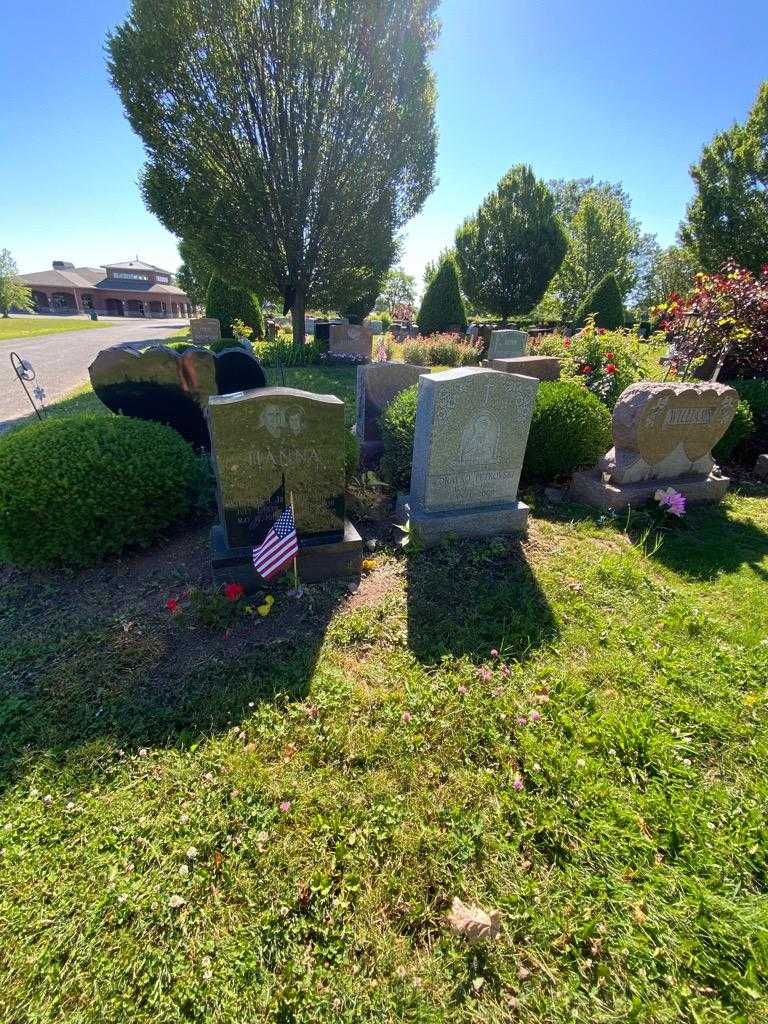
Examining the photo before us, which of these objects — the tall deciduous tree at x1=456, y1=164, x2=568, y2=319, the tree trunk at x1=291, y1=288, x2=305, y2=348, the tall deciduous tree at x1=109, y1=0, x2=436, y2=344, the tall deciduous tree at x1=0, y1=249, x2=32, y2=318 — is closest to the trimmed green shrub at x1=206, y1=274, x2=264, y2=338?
the tree trunk at x1=291, y1=288, x2=305, y2=348

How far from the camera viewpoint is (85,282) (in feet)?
225

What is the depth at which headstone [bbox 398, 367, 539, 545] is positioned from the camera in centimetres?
406

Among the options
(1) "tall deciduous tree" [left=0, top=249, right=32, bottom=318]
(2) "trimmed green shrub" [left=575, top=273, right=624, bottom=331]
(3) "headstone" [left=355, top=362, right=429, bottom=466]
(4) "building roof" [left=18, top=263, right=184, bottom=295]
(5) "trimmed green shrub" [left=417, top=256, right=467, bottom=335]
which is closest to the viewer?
(3) "headstone" [left=355, top=362, right=429, bottom=466]

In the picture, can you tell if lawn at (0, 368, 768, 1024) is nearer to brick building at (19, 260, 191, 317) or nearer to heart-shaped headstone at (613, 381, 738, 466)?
heart-shaped headstone at (613, 381, 738, 466)

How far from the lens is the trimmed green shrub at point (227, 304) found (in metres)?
19.7

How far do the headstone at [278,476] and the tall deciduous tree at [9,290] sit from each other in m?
62.1

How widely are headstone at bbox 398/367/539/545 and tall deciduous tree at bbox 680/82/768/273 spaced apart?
57.4 ft

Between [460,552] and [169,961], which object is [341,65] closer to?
[460,552]

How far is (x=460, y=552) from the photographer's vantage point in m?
4.15

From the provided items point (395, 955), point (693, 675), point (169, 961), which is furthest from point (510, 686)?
point (169, 961)

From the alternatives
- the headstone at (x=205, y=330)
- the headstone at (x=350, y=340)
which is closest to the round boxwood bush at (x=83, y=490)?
the headstone at (x=350, y=340)

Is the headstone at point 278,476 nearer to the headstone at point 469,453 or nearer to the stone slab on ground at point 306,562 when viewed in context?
the stone slab on ground at point 306,562

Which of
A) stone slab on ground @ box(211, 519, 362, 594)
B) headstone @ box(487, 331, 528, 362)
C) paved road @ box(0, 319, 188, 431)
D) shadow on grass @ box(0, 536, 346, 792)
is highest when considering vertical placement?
headstone @ box(487, 331, 528, 362)

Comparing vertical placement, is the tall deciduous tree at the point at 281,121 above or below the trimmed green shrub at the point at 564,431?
above
